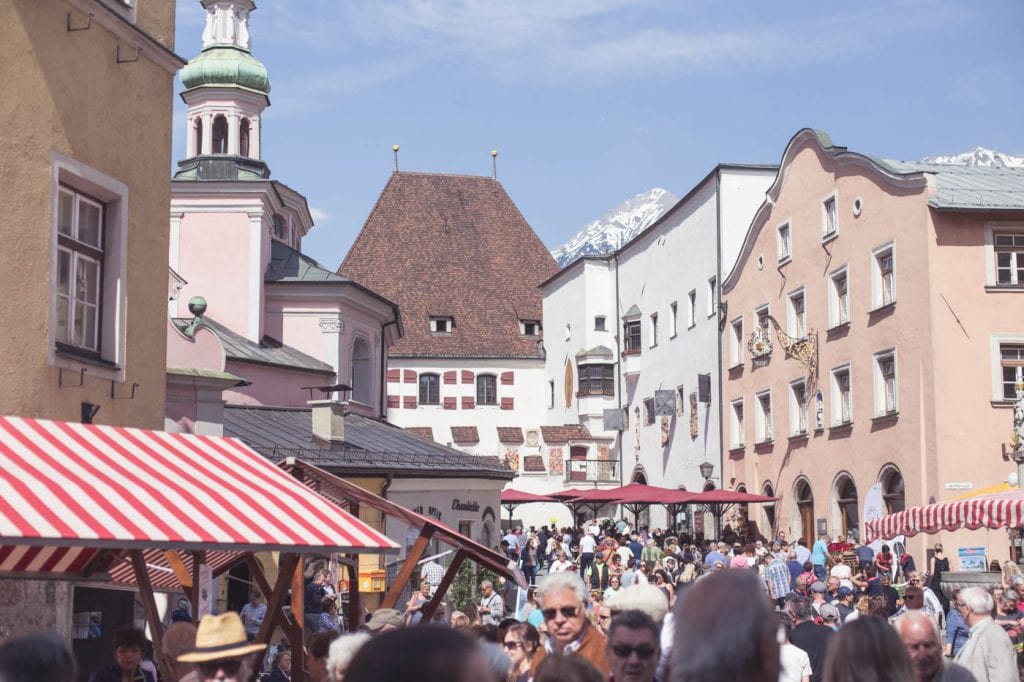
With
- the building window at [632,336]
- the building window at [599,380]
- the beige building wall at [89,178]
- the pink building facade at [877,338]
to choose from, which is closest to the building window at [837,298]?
the pink building facade at [877,338]

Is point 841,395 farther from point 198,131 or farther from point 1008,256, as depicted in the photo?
point 198,131

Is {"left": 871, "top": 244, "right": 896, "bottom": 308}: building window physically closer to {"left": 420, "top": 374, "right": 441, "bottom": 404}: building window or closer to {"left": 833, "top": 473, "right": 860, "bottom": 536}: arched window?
{"left": 833, "top": 473, "right": 860, "bottom": 536}: arched window

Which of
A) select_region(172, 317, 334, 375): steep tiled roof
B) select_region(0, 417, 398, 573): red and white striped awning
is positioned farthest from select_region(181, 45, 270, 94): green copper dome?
select_region(0, 417, 398, 573): red and white striped awning

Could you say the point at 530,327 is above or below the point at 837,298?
above

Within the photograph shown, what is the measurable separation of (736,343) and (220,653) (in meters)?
42.0

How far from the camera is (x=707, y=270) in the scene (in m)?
49.7

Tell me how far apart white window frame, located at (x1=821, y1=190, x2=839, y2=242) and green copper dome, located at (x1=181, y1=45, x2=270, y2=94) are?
1709 centimetres

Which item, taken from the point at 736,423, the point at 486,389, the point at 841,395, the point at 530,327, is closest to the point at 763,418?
the point at 736,423

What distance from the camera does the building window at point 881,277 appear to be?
3594cm

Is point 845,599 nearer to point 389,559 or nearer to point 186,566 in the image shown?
point 186,566

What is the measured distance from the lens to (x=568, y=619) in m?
6.93

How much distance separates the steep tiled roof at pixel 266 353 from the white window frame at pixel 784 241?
42.7ft

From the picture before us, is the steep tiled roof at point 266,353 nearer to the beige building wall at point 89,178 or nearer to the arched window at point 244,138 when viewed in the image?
the arched window at point 244,138

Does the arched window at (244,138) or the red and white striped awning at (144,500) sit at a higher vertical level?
the arched window at (244,138)
